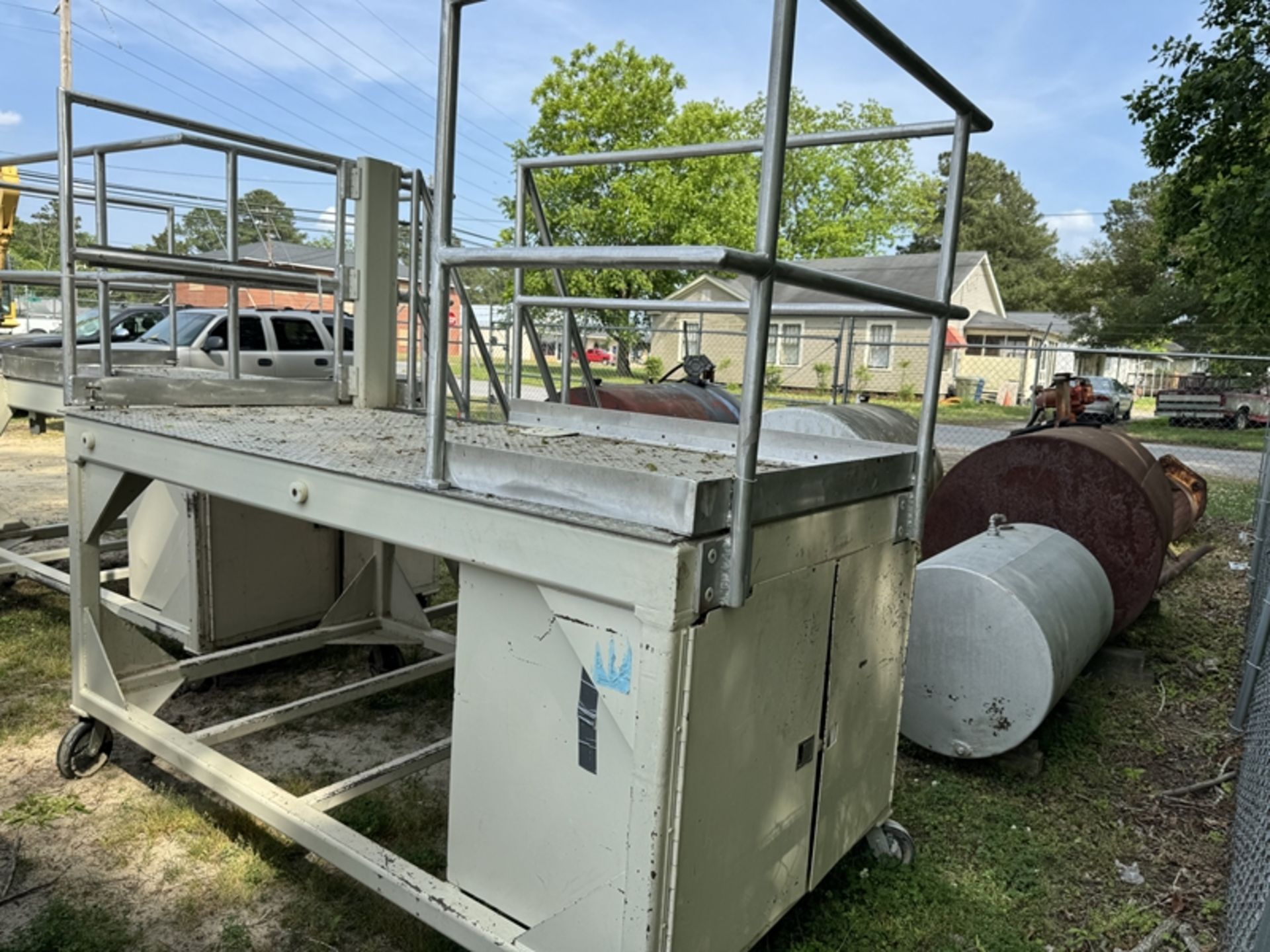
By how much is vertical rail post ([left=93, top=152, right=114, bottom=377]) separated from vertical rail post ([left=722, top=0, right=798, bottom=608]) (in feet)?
9.98

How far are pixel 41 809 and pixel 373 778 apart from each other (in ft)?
4.69

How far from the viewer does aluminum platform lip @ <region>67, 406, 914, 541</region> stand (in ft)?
5.94

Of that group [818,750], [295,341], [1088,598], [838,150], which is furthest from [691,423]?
[838,150]

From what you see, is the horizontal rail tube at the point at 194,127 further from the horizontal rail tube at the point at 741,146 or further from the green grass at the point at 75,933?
the green grass at the point at 75,933

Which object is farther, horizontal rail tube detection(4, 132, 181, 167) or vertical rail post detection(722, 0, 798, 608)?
horizontal rail tube detection(4, 132, 181, 167)

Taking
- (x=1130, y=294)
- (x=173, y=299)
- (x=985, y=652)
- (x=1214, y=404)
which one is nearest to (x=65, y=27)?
(x=173, y=299)

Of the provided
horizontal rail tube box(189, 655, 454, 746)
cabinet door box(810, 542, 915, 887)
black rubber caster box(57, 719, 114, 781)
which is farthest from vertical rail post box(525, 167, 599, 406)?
black rubber caster box(57, 719, 114, 781)

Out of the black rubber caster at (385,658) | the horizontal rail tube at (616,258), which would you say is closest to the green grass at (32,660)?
the black rubber caster at (385,658)

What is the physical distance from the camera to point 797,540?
7.00 feet

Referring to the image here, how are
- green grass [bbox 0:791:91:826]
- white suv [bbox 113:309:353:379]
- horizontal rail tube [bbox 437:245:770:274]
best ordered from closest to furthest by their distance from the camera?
horizontal rail tube [bbox 437:245:770:274]
green grass [bbox 0:791:91:826]
white suv [bbox 113:309:353:379]

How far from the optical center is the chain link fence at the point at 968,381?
1736cm

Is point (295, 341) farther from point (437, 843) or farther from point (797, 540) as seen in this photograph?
point (797, 540)

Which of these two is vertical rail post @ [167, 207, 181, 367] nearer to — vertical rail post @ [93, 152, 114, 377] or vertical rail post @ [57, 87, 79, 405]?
vertical rail post @ [93, 152, 114, 377]

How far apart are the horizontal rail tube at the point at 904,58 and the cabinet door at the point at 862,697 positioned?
1277 millimetres
